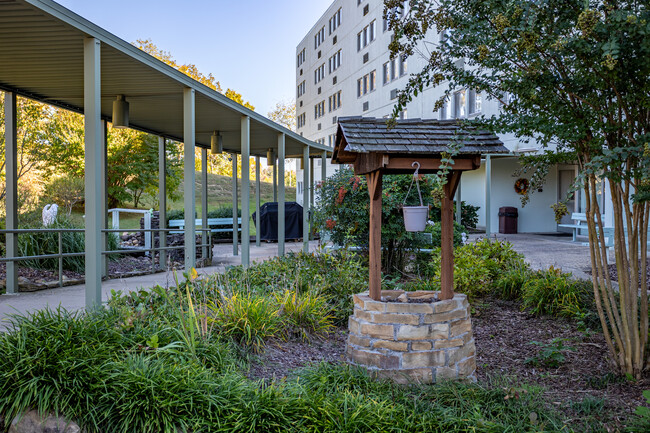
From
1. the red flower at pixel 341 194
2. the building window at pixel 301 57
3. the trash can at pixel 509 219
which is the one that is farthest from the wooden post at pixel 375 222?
the building window at pixel 301 57

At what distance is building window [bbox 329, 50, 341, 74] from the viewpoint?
107ft

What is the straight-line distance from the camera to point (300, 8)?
45.7m

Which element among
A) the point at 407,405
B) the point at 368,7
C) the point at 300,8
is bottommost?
the point at 407,405

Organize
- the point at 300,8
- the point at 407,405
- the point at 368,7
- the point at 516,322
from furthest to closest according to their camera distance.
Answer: the point at 300,8, the point at 368,7, the point at 516,322, the point at 407,405

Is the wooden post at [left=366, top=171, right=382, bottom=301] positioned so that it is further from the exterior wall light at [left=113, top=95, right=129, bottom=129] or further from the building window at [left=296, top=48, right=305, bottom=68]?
the building window at [left=296, top=48, right=305, bottom=68]

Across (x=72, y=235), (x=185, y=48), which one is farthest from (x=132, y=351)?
(x=185, y=48)

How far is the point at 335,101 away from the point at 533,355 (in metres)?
29.9

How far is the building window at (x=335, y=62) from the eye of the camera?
107 ft

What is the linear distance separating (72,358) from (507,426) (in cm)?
286

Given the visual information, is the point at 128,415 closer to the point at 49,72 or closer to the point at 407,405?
the point at 407,405

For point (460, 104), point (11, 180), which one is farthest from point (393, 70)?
point (11, 180)

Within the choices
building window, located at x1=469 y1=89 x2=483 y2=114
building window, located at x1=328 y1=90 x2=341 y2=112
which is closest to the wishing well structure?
building window, located at x1=469 y1=89 x2=483 y2=114

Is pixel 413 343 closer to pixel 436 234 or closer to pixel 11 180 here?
pixel 436 234

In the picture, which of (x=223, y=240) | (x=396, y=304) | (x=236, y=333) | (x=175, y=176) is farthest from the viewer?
(x=175, y=176)
